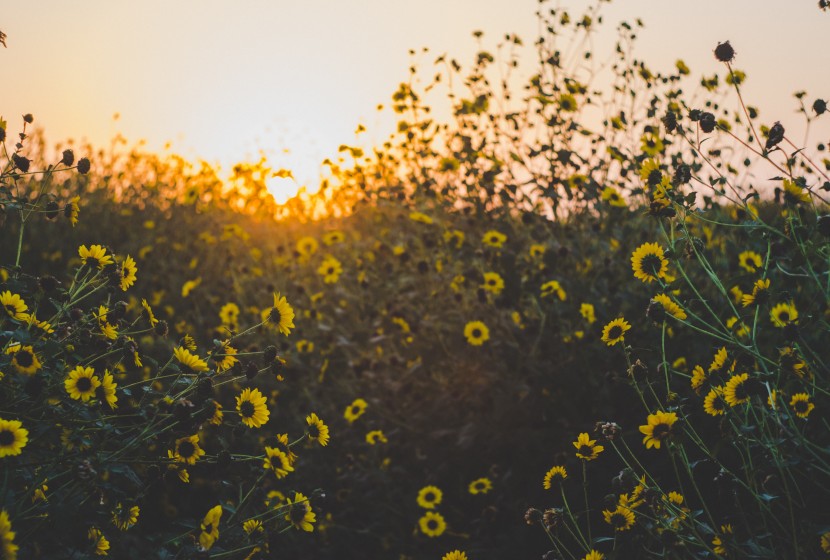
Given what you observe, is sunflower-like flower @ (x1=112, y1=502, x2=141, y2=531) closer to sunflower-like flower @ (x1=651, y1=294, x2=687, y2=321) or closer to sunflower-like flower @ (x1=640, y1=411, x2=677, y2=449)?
sunflower-like flower @ (x1=640, y1=411, x2=677, y2=449)

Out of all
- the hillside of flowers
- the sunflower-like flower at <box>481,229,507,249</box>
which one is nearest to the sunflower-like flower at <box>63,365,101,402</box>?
the hillside of flowers

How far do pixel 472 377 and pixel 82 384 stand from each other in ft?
6.12

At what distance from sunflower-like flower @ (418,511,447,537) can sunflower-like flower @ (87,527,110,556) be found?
4.45 ft

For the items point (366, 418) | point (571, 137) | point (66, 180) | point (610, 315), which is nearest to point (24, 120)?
point (366, 418)

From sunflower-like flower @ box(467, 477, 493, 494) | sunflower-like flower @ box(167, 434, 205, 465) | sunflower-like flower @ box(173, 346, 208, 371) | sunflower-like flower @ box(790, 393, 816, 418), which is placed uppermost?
sunflower-like flower @ box(173, 346, 208, 371)

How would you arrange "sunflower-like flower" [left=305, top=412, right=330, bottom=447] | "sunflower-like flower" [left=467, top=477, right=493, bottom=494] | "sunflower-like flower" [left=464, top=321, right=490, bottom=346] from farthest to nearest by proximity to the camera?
"sunflower-like flower" [left=464, top=321, right=490, bottom=346]
"sunflower-like flower" [left=467, top=477, right=493, bottom=494]
"sunflower-like flower" [left=305, top=412, right=330, bottom=447]

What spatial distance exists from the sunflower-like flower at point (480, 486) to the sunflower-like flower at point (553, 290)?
0.75 meters

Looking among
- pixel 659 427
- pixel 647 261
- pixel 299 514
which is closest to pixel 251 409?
pixel 299 514

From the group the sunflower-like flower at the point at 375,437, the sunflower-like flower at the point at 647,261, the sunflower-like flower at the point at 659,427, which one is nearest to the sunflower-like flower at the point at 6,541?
the sunflower-like flower at the point at 659,427

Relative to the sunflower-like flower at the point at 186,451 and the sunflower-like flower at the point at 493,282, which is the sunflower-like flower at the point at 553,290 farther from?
the sunflower-like flower at the point at 186,451

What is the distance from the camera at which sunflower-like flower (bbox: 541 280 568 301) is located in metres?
3.08

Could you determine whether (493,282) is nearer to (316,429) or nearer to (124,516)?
(316,429)

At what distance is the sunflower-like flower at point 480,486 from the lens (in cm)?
289

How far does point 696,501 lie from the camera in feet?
8.91
